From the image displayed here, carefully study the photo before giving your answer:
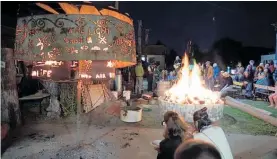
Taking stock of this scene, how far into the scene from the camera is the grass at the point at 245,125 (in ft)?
25.8

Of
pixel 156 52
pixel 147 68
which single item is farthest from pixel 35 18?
pixel 156 52

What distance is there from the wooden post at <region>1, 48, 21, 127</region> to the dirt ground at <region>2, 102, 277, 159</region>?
1.64ft

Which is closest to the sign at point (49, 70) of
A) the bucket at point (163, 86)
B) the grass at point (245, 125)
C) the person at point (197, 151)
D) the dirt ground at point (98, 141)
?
the dirt ground at point (98, 141)

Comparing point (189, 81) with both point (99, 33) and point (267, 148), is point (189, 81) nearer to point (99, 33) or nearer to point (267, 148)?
point (267, 148)

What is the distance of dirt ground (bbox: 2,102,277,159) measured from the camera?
579cm

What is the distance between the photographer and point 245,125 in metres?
8.62

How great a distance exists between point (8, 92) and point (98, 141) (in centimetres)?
335

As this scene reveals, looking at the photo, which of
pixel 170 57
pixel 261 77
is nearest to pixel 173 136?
pixel 261 77

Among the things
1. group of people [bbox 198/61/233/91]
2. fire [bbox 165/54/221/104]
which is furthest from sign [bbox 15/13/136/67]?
group of people [bbox 198/61/233/91]

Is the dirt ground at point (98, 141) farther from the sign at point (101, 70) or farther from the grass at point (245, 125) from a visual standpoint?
the sign at point (101, 70)

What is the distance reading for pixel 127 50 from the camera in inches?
228

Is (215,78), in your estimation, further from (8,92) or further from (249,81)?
(8,92)

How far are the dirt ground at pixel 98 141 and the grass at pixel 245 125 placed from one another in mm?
503

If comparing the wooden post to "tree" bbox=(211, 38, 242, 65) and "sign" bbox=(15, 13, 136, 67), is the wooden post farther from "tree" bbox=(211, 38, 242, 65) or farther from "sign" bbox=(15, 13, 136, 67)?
"tree" bbox=(211, 38, 242, 65)
